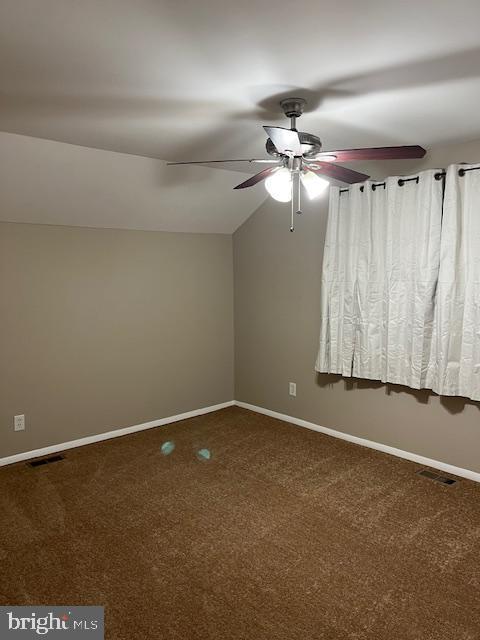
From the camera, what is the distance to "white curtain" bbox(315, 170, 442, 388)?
357 cm

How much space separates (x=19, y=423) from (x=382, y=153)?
3201 mm

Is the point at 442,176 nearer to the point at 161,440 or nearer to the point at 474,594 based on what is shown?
the point at 474,594

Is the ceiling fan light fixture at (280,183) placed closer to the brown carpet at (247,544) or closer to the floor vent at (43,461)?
the brown carpet at (247,544)

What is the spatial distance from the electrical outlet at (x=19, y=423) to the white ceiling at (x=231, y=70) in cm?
208

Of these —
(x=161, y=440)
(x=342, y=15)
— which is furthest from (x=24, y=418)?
(x=342, y=15)

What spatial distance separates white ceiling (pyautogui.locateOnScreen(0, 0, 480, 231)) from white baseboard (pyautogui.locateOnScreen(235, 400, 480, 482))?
2.26 m

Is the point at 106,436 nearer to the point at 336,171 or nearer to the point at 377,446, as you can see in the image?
the point at 377,446

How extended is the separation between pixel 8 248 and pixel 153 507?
7.08ft

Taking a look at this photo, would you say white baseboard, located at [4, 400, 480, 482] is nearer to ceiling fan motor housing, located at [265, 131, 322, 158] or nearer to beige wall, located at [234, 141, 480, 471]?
beige wall, located at [234, 141, 480, 471]

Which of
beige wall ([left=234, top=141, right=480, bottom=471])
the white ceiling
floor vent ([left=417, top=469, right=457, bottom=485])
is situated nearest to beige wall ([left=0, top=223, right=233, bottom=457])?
beige wall ([left=234, top=141, right=480, bottom=471])

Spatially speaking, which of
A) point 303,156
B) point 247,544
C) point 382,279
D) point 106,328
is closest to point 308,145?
point 303,156

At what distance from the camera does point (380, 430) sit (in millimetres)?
4055

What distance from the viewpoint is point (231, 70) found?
7.18ft

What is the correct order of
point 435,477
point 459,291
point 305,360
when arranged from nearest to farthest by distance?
point 459,291 < point 435,477 < point 305,360
